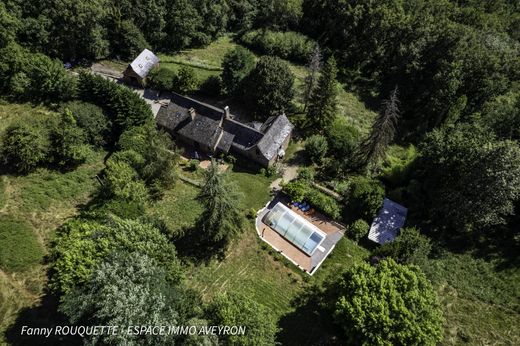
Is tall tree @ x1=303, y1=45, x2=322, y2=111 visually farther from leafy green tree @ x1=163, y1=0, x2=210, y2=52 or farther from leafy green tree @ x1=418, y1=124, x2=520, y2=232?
leafy green tree @ x1=163, y1=0, x2=210, y2=52

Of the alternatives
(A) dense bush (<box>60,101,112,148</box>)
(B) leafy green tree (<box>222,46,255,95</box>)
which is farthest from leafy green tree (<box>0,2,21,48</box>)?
(B) leafy green tree (<box>222,46,255,95</box>)

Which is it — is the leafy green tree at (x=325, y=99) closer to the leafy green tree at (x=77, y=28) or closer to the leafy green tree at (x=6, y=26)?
the leafy green tree at (x=77, y=28)

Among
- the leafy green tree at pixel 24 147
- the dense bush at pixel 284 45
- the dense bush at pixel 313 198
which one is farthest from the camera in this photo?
the dense bush at pixel 284 45

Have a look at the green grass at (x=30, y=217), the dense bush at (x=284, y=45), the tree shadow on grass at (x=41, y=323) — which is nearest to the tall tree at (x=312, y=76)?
the dense bush at (x=284, y=45)

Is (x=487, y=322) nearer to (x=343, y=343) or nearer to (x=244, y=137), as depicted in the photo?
(x=343, y=343)

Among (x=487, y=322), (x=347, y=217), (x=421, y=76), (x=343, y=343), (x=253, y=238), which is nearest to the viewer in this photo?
(x=343, y=343)

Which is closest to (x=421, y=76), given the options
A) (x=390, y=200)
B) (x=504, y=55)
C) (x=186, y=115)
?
(x=504, y=55)

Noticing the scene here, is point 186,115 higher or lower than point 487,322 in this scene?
lower
